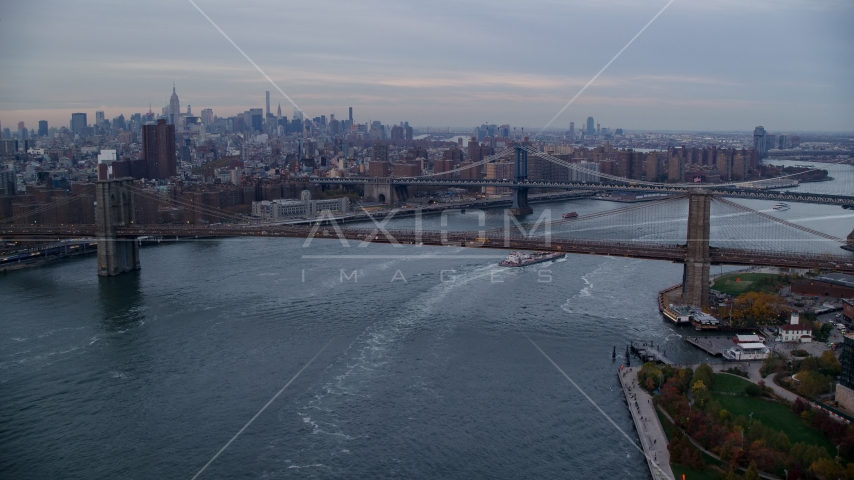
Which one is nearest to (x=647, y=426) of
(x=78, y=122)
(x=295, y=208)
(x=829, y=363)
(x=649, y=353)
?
(x=649, y=353)

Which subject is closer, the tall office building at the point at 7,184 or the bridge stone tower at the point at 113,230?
the bridge stone tower at the point at 113,230

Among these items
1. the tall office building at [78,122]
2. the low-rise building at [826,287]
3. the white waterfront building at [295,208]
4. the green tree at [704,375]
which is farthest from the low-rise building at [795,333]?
the tall office building at [78,122]

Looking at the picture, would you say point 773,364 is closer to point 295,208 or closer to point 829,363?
point 829,363

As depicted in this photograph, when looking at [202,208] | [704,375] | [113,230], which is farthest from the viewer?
[202,208]

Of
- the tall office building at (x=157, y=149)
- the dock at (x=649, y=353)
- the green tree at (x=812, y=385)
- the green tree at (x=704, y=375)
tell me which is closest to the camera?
the green tree at (x=812, y=385)

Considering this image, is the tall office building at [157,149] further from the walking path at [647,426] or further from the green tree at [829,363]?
the green tree at [829,363]

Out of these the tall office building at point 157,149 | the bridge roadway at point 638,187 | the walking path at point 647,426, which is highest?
the tall office building at point 157,149

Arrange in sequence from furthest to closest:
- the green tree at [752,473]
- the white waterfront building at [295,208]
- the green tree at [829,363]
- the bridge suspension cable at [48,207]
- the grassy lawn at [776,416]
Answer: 1. the white waterfront building at [295,208]
2. the bridge suspension cable at [48,207]
3. the green tree at [829,363]
4. the grassy lawn at [776,416]
5. the green tree at [752,473]
